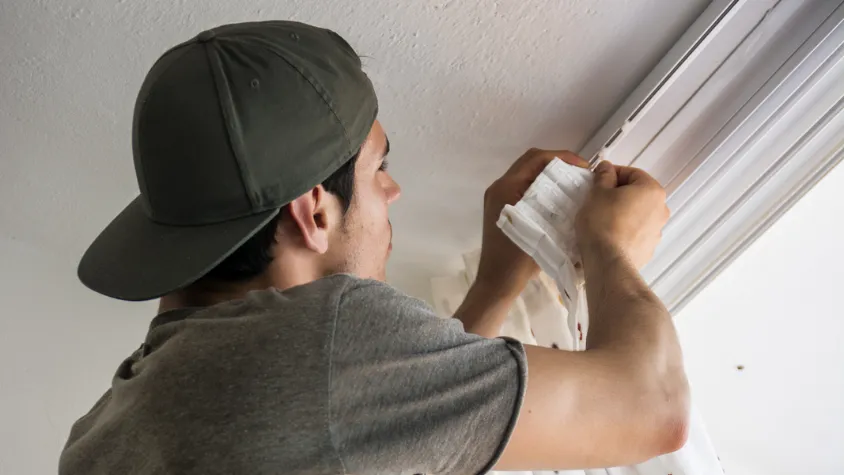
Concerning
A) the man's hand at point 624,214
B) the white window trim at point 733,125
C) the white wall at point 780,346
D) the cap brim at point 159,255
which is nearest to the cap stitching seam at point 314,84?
the cap brim at point 159,255

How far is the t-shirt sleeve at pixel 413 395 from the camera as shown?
0.54 m

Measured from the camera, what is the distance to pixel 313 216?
719mm

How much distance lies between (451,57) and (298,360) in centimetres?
47

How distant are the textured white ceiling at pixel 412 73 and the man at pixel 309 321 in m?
0.13

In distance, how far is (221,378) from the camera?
0.56 m

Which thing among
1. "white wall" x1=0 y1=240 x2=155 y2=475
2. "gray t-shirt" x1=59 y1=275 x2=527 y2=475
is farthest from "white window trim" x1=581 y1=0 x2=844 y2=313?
"white wall" x1=0 y1=240 x2=155 y2=475

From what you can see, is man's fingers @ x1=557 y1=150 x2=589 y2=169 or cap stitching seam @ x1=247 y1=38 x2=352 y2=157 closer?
cap stitching seam @ x1=247 y1=38 x2=352 y2=157

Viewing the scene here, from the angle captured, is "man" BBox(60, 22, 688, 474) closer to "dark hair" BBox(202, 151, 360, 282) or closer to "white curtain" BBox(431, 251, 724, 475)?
"dark hair" BBox(202, 151, 360, 282)

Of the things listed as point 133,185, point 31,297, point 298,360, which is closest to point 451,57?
point 298,360

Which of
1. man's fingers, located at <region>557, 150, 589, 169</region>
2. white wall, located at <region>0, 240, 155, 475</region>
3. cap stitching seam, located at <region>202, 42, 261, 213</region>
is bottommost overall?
white wall, located at <region>0, 240, 155, 475</region>

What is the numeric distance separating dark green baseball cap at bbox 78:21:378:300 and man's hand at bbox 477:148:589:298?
285 millimetres

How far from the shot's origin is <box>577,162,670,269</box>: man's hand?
2.57ft

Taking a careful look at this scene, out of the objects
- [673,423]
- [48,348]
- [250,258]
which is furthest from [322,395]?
[48,348]

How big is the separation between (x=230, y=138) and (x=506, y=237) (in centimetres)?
44
